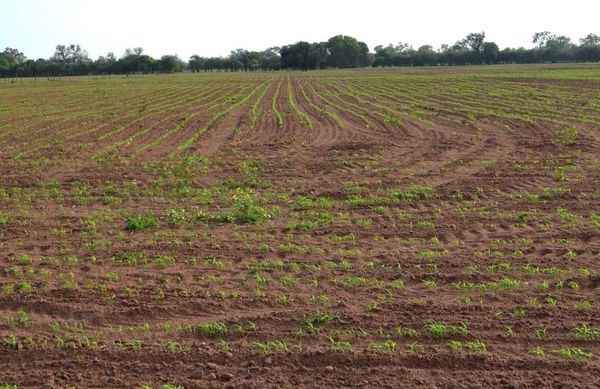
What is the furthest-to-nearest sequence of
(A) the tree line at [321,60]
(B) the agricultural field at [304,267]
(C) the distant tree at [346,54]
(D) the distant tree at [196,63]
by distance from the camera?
(D) the distant tree at [196,63], (C) the distant tree at [346,54], (A) the tree line at [321,60], (B) the agricultural field at [304,267]

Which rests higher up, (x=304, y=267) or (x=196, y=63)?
(x=196, y=63)

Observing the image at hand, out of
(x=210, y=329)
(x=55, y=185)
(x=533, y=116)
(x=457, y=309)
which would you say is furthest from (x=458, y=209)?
(x=533, y=116)

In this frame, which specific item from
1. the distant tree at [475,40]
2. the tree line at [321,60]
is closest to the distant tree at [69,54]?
the tree line at [321,60]

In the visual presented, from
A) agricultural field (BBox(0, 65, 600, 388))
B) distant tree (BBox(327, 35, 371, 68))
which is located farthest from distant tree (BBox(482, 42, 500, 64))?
agricultural field (BBox(0, 65, 600, 388))

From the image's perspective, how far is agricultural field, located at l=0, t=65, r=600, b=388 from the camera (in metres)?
4.71

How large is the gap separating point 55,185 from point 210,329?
827 cm

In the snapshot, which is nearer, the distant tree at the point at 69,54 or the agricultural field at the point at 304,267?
the agricultural field at the point at 304,267

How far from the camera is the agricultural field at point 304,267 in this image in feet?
15.5

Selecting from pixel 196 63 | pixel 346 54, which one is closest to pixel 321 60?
pixel 346 54

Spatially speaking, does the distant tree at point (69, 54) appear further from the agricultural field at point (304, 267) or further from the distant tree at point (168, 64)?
the agricultural field at point (304, 267)

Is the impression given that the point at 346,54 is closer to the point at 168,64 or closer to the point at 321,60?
the point at 321,60

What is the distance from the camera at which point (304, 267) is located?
6.96 m

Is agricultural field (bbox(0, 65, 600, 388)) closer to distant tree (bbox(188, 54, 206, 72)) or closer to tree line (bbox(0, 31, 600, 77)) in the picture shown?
tree line (bbox(0, 31, 600, 77))

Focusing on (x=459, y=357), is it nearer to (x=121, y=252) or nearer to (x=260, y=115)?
(x=121, y=252)
